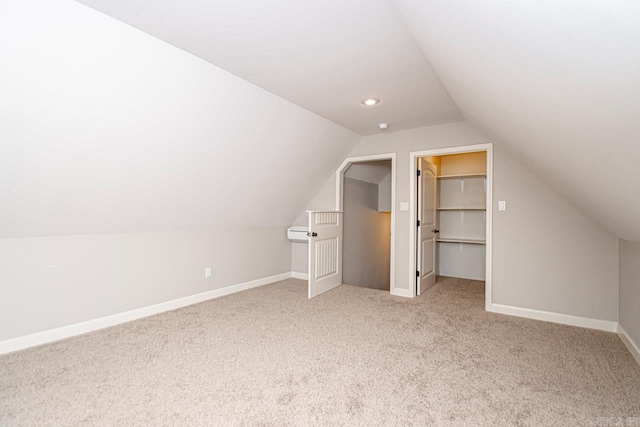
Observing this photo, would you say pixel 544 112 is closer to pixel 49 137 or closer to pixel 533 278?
pixel 533 278

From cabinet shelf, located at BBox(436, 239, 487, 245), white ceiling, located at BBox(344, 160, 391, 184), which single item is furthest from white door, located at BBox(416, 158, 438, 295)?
white ceiling, located at BBox(344, 160, 391, 184)

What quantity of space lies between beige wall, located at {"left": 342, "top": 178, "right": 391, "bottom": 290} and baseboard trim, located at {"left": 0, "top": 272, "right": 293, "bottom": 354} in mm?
2016

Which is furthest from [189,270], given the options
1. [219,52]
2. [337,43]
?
[337,43]

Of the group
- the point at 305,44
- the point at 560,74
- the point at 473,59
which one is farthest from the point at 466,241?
the point at 560,74

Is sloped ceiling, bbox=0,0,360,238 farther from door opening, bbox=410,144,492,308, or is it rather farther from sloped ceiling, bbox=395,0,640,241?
door opening, bbox=410,144,492,308

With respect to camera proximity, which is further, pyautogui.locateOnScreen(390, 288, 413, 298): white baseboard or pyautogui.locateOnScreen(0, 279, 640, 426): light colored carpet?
pyautogui.locateOnScreen(390, 288, 413, 298): white baseboard

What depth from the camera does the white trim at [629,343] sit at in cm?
245

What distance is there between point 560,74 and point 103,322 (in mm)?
3829

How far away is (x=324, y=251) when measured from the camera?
14.6ft

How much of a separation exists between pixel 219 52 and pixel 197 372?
90.9 inches

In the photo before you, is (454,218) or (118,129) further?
(454,218)

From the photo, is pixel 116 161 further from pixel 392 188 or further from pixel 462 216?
pixel 462 216

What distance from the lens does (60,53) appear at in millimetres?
1836

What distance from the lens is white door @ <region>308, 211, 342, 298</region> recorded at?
419 cm
